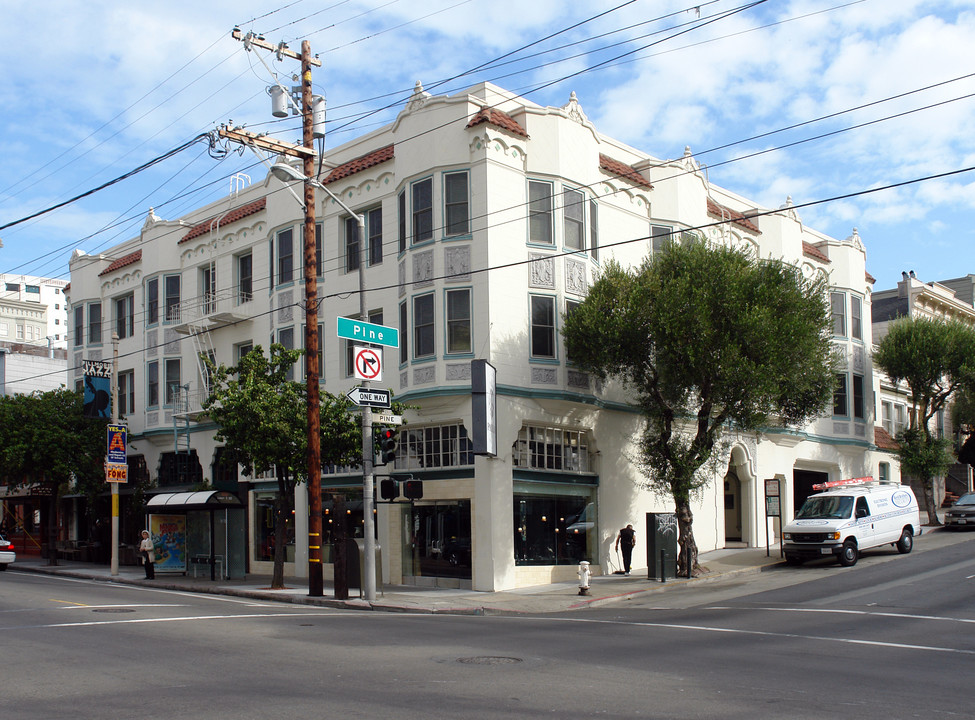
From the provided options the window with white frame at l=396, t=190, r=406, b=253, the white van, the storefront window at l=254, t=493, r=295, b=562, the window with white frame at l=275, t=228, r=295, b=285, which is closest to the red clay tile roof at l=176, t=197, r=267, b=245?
the window with white frame at l=275, t=228, r=295, b=285

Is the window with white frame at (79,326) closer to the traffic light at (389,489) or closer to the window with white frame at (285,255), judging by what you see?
the window with white frame at (285,255)

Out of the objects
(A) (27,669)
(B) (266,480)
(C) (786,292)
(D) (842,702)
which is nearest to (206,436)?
(B) (266,480)

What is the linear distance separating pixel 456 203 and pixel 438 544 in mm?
9178

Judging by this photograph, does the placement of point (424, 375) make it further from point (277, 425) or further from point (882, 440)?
point (882, 440)

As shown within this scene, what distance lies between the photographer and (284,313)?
1194 inches

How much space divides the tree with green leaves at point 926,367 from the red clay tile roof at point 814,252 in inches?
161

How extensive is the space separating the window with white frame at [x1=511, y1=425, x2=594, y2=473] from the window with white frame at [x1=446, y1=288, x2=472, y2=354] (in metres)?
2.89

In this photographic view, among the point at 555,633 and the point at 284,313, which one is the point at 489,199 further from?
the point at 555,633

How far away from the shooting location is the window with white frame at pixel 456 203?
24719 mm

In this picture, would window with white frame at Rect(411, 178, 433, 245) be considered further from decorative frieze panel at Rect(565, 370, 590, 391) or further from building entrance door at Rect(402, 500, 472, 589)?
building entrance door at Rect(402, 500, 472, 589)

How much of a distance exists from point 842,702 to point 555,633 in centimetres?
637

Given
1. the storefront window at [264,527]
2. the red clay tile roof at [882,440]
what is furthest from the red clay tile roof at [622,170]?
the red clay tile roof at [882,440]

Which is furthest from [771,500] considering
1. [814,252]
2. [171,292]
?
[171,292]

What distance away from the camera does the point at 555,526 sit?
25281mm
